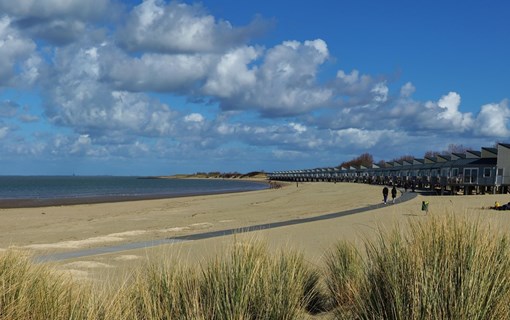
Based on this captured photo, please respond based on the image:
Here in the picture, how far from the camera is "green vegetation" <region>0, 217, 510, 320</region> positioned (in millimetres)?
3719

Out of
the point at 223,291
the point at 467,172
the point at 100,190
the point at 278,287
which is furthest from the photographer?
the point at 100,190

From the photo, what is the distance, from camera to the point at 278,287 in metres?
4.72

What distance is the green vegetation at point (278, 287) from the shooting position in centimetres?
372

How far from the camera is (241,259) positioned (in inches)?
190

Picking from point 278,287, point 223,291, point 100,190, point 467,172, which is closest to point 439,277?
point 278,287

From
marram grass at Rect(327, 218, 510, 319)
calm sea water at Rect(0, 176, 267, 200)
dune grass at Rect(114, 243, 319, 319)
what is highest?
marram grass at Rect(327, 218, 510, 319)

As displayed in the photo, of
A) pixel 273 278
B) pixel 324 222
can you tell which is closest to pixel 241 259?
pixel 273 278

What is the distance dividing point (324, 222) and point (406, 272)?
48.9 ft

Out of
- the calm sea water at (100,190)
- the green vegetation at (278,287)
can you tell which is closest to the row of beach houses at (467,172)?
the calm sea water at (100,190)

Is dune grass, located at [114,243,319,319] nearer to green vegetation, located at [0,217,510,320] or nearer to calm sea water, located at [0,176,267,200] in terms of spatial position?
green vegetation, located at [0,217,510,320]

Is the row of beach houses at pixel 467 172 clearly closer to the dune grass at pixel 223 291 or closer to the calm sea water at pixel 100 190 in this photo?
the calm sea water at pixel 100 190

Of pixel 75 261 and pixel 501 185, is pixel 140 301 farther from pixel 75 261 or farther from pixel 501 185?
pixel 501 185

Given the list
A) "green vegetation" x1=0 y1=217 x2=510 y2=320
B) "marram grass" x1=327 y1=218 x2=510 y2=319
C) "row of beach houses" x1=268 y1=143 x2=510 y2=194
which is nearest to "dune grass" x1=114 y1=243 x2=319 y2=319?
"green vegetation" x1=0 y1=217 x2=510 y2=320

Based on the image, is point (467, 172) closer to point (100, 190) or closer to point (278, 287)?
point (278, 287)
